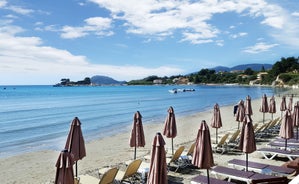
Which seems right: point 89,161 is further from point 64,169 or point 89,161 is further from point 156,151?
point 64,169

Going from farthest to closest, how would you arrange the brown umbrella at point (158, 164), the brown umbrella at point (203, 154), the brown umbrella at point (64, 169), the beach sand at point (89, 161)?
the beach sand at point (89, 161)
the brown umbrella at point (203, 154)
the brown umbrella at point (158, 164)
the brown umbrella at point (64, 169)

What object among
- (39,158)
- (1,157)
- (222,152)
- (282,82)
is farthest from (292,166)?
(282,82)

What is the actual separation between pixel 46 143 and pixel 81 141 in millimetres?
12333

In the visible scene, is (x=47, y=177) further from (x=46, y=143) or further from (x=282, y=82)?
(x=282, y=82)

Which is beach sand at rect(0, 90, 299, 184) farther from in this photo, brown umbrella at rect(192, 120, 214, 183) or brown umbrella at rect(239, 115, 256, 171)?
brown umbrella at rect(192, 120, 214, 183)

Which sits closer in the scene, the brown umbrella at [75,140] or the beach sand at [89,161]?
the brown umbrella at [75,140]

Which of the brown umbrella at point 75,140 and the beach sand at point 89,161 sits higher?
the brown umbrella at point 75,140

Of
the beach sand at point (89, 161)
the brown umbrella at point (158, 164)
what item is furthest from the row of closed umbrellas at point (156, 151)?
the beach sand at point (89, 161)

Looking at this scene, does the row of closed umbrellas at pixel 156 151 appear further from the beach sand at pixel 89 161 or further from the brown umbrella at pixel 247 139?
the beach sand at pixel 89 161

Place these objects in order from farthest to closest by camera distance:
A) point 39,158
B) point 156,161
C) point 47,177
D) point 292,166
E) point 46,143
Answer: point 46,143 → point 39,158 → point 47,177 → point 292,166 → point 156,161

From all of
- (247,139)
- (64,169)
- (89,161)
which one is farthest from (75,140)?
(89,161)

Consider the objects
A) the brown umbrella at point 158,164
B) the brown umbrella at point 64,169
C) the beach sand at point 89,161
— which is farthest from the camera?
the beach sand at point 89,161

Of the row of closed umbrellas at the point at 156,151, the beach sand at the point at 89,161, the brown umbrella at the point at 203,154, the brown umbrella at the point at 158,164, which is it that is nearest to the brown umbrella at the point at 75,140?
the row of closed umbrellas at the point at 156,151

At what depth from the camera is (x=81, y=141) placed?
887 centimetres
